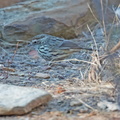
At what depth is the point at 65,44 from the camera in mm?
3615

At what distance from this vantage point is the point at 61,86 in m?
2.51

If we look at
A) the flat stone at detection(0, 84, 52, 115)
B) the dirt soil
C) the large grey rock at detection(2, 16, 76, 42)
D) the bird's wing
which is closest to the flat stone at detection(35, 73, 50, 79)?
the dirt soil

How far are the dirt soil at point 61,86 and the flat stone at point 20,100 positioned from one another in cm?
3

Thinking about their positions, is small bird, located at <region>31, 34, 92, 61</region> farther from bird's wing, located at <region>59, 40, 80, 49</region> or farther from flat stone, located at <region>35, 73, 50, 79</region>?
flat stone, located at <region>35, 73, 50, 79</region>

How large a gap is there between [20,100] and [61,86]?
671 millimetres

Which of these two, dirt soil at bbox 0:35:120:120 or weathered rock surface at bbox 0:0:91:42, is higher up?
weathered rock surface at bbox 0:0:91:42

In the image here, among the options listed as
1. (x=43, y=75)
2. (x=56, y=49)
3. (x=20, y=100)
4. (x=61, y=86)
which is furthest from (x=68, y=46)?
(x=20, y=100)

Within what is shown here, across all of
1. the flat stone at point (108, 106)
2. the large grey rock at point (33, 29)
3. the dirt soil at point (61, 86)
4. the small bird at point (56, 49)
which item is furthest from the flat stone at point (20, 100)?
the large grey rock at point (33, 29)

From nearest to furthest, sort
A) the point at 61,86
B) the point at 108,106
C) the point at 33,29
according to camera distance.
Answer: the point at 108,106
the point at 61,86
the point at 33,29

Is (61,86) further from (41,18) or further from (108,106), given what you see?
(41,18)

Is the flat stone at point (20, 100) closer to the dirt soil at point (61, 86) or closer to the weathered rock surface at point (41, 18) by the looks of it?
the dirt soil at point (61, 86)

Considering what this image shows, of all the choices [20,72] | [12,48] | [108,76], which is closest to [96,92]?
[108,76]

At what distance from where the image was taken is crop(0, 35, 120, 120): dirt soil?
181cm

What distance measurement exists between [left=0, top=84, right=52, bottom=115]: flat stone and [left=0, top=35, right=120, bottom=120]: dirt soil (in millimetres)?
32
